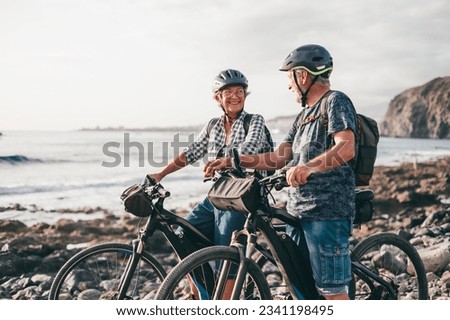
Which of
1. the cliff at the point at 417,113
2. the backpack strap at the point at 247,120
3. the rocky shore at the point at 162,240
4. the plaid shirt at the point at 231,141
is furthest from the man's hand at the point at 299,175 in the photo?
the cliff at the point at 417,113

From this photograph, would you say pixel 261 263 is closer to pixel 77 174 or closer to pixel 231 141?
pixel 231 141

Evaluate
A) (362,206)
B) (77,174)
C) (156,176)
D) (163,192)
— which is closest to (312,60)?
(362,206)

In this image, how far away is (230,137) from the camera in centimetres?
460

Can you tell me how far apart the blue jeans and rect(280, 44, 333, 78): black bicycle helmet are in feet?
3.90

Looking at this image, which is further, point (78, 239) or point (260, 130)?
point (78, 239)

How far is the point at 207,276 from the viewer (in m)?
4.19

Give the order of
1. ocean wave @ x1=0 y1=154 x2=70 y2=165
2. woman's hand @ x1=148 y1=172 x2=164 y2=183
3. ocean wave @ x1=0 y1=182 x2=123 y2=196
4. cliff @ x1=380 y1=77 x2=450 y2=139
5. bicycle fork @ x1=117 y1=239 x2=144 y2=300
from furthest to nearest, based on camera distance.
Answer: ocean wave @ x1=0 y1=154 x2=70 y2=165, cliff @ x1=380 y1=77 x2=450 y2=139, ocean wave @ x1=0 y1=182 x2=123 y2=196, woman's hand @ x1=148 y1=172 x2=164 y2=183, bicycle fork @ x1=117 y1=239 x2=144 y2=300

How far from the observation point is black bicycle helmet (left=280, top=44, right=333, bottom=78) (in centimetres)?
383

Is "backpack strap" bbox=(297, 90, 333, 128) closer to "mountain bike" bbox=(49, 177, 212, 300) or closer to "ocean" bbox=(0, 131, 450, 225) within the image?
"mountain bike" bbox=(49, 177, 212, 300)

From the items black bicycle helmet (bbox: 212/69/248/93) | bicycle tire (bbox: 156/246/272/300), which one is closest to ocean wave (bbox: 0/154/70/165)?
black bicycle helmet (bbox: 212/69/248/93)

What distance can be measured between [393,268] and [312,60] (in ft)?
8.47
